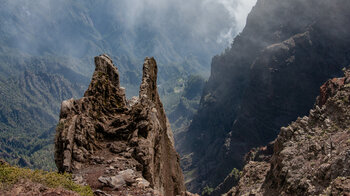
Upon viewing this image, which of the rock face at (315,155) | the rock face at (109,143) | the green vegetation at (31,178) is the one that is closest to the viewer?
the green vegetation at (31,178)

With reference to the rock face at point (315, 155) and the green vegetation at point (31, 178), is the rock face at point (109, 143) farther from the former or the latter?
the rock face at point (315, 155)

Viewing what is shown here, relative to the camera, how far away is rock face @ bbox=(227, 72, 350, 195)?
2172cm

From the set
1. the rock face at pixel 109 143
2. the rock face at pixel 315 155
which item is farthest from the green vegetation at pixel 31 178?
the rock face at pixel 315 155

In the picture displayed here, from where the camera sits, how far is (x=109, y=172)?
60.0 ft

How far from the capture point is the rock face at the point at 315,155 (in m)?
21.7

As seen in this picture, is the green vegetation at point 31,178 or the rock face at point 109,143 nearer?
the green vegetation at point 31,178

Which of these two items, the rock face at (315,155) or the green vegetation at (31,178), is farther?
the rock face at (315,155)

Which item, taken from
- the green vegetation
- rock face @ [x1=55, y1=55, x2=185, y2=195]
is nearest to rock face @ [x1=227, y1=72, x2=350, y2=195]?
rock face @ [x1=55, y1=55, x2=185, y2=195]

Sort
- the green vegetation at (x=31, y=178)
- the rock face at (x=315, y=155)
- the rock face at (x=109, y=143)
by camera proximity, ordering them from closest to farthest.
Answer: the green vegetation at (x=31, y=178), the rock face at (x=109, y=143), the rock face at (x=315, y=155)

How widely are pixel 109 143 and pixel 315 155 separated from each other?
2083 cm

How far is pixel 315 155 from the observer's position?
28.1m

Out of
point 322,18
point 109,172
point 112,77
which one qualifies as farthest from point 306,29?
point 109,172

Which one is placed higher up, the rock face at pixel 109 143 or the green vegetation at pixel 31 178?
the rock face at pixel 109 143

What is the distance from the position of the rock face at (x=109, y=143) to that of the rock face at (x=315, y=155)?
12.6 meters
